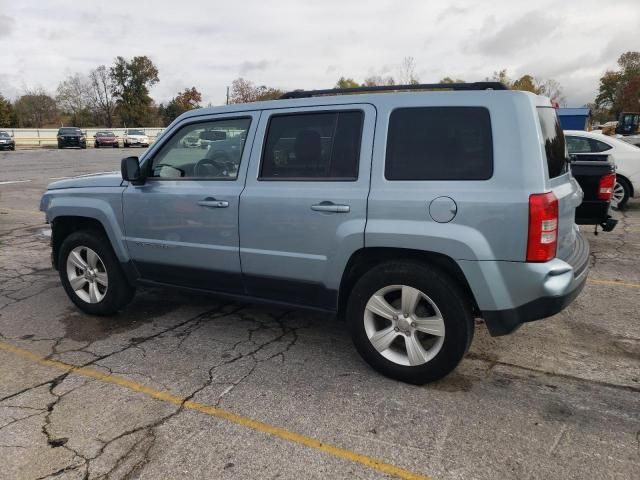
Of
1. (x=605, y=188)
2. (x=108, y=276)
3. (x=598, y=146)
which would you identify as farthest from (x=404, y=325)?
(x=598, y=146)

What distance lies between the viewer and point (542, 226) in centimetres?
290

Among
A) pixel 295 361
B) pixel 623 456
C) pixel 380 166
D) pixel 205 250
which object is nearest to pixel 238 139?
pixel 205 250

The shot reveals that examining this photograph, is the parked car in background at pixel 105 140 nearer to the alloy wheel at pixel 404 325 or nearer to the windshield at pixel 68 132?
the windshield at pixel 68 132

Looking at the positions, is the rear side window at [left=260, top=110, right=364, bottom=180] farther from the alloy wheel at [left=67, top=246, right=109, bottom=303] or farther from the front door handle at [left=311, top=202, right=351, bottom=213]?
the alloy wheel at [left=67, top=246, right=109, bottom=303]

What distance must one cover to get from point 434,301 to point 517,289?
0.50 metres

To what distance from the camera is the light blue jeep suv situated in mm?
3006

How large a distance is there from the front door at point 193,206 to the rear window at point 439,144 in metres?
1.18

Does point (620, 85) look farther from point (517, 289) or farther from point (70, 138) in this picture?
point (517, 289)

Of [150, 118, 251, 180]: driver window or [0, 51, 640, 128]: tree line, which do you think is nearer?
[150, 118, 251, 180]: driver window

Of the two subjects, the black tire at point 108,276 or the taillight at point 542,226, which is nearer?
the taillight at point 542,226

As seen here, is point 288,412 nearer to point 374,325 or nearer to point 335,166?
point 374,325

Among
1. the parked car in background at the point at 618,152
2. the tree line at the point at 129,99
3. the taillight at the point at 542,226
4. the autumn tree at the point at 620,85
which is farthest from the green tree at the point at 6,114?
the autumn tree at the point at 620,85

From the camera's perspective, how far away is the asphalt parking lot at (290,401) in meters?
2.63

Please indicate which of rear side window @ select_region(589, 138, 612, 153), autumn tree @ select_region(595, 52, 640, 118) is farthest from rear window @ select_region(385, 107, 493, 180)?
autumn tree @ select_region(595, 52, 640, 118)
